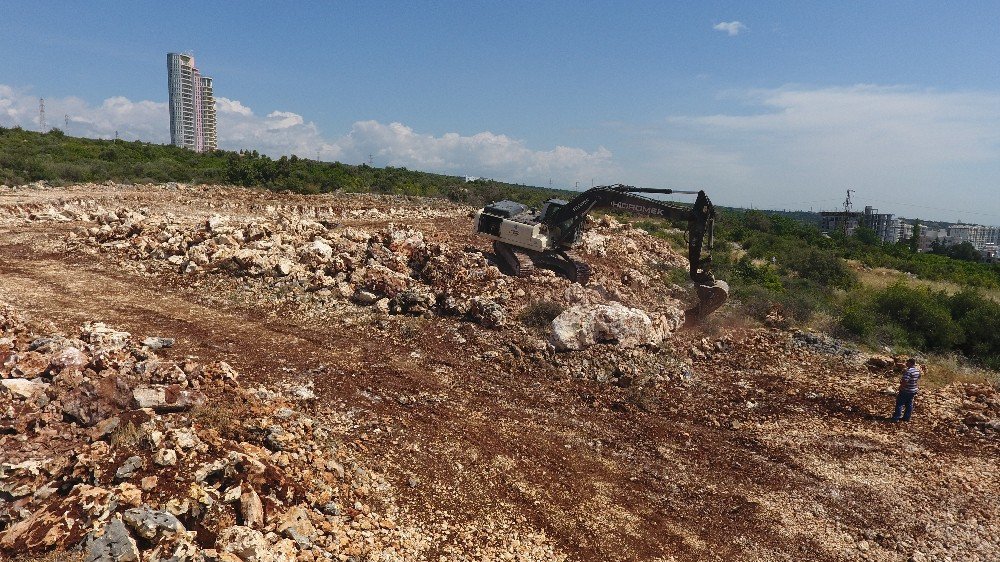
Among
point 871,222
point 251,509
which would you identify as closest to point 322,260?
point 251,509

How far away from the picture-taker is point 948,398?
31.0 ft

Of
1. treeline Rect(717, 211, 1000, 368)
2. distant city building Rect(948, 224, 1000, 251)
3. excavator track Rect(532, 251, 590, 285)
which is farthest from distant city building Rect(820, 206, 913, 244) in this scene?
excavator track Rect(532, 251, 590, 285)

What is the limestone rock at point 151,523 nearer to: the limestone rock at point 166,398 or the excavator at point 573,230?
the limestone rock at point 166,398

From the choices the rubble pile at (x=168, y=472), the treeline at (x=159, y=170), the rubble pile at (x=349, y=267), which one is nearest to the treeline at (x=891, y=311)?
the rubble pile at (x=349, y=267)

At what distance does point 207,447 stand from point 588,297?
8.68 m

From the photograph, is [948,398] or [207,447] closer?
[207,447]

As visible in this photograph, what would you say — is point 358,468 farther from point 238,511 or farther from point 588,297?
point 588,297

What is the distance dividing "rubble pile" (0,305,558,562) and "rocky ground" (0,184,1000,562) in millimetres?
24

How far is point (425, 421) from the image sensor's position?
730 centimetres

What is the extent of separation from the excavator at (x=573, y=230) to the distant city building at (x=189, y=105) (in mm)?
71755

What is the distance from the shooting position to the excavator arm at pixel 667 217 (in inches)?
438

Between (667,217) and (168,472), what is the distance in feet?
33.9

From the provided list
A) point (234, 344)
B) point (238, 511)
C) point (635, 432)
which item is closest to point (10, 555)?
point (238, 511)

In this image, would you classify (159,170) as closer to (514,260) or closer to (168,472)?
(514,260)
